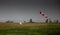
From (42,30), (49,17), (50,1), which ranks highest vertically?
(50,1)

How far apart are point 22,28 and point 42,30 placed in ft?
1.48

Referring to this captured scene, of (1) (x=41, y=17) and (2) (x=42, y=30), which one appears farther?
(1) (x=41, y=17)

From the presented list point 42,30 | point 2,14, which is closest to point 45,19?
point 42,30

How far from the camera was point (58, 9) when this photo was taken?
13.8ft

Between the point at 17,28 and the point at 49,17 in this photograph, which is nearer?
the point at 17,28

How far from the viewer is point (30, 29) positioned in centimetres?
380

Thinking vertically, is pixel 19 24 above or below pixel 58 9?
below

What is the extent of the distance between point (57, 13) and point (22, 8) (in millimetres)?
876

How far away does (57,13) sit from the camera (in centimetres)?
421

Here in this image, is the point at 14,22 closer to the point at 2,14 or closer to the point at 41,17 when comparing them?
the point at 2,14

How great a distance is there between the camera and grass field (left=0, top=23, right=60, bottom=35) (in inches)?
145

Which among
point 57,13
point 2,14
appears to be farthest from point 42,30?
point 2,14

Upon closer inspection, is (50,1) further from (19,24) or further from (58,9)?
(19,24)

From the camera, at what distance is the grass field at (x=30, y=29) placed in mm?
3682
